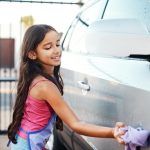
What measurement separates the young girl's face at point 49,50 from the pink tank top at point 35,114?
126 mm

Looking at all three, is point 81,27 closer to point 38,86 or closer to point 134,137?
point 38,86

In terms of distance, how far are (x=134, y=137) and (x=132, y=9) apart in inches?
36.1

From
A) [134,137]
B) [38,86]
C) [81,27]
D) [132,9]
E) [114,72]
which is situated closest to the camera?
[134,137]

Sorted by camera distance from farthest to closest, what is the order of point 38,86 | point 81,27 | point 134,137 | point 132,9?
point 81,27, point 132,9, point 38,86, point 134,137

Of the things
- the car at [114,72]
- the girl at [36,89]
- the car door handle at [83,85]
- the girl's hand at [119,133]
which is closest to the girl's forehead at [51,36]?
the girl at [36,89]

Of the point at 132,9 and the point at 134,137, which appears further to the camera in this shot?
the point at 132,9

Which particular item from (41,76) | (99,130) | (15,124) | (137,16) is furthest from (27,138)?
(137,16)

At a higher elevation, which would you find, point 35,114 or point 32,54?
point 32,54

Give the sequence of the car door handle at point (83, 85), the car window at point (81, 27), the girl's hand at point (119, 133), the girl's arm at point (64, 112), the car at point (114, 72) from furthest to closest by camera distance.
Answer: the car window at point (81, 27) < the car door handle at point (83, 85) < the girl's arm at point (64, 112) < the car at point (114, 72) < the girl's hand at point (119, 133)

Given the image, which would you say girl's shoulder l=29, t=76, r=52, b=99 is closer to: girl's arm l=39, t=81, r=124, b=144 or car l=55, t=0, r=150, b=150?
girl's arm l=39, t=81, r=124, b=144

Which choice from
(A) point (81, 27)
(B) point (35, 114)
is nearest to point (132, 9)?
(B) point (35, 114)

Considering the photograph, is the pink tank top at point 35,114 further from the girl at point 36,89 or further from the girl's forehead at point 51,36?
the girl's forehead at point 51,36

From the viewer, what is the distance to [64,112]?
2199mm

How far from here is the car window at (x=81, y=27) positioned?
10.3 feet
